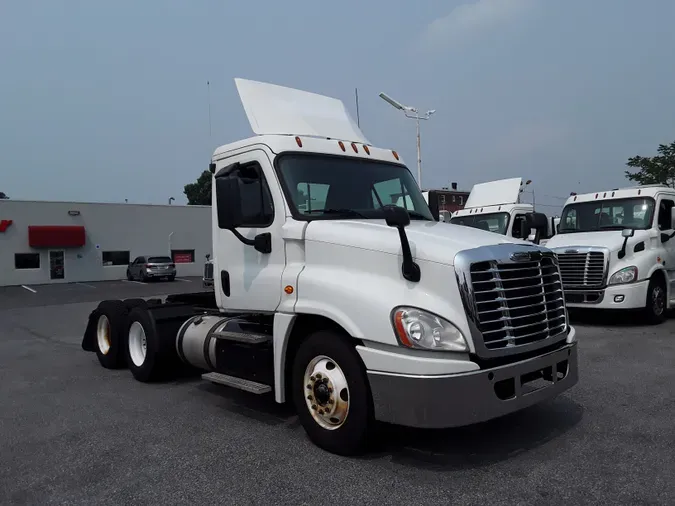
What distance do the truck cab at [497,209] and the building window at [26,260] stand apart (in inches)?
1205

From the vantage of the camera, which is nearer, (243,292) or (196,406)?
(243,292)

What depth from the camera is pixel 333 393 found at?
175 inches

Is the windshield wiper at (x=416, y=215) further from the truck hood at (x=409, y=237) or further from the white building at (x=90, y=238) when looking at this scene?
the white building at (x=90, y=238)

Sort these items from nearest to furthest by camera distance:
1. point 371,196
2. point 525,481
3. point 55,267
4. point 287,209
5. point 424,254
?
point 525,481, point 424,254, point 287,209, point 371,196, point 55,267

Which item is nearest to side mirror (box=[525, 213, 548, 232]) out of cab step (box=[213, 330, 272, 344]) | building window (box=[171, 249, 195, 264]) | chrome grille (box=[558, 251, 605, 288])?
cab step (box=[213, 330, 272, 344])

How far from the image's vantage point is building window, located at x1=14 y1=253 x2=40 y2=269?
120 feet

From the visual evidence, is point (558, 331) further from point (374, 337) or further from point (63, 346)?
point (63, 346)

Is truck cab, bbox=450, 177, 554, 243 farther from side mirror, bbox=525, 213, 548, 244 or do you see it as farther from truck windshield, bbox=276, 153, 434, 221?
truck windshield, bbox=276, 153, 434, 221

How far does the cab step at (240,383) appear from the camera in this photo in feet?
16.9

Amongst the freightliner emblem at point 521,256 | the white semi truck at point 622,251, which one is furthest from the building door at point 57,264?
the freightliner emblem at point 521,256

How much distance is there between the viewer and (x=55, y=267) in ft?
123

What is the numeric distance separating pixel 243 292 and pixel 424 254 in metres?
2.10

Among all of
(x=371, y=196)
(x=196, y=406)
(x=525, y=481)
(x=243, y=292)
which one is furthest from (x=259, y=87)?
(x=525, y=481)

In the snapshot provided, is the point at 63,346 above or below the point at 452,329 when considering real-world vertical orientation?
below
